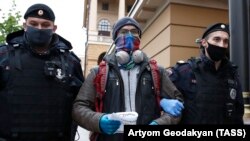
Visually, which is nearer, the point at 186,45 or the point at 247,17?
the point at 247,17

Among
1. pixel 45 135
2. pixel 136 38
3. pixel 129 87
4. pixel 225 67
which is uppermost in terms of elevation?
pixel 136 38

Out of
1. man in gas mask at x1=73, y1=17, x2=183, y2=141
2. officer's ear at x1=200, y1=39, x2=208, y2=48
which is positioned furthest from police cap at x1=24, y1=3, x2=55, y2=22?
officer's ear at x1=200, y1=39, x2=208, y2=48

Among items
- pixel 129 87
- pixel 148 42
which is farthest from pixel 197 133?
pixel 148 42

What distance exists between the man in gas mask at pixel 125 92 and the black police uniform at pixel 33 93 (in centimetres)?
22

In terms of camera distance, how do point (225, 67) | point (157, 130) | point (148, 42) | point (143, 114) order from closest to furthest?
point (157, 130) < point (143, 114) < point (225, 67) < point (148, 42)

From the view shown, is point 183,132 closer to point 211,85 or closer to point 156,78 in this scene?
point 156,78

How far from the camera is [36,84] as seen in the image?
3043mm

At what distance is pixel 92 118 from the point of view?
9.06 ft

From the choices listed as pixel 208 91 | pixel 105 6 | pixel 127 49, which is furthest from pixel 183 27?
pixel 105 6

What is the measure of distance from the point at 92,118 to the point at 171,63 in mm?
4922

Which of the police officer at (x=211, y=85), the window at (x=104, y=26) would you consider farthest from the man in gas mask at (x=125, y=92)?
the window at (x=104, y=26)

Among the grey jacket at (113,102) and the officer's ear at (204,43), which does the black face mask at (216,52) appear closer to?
the officer's ear at (204,43)

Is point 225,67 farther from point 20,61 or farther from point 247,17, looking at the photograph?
point 20,61

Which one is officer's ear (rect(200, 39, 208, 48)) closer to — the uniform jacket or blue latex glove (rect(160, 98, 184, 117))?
the uniform jacket
